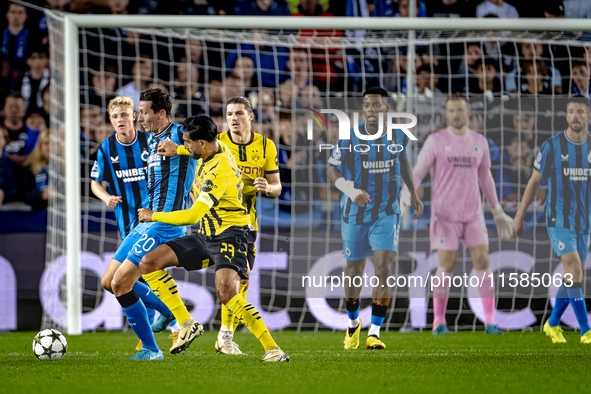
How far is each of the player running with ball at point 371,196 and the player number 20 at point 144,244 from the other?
5.93 feet

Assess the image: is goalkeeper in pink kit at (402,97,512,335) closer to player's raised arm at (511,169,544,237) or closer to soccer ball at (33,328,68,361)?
player's raised arm at (511,169,544,237)

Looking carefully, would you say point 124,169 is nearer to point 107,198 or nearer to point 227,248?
point 107,198

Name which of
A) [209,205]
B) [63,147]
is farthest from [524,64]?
[63,147]

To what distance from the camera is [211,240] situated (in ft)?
14.2

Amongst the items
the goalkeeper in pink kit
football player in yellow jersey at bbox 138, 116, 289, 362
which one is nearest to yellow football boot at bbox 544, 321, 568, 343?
the goalkeeper in pink kit

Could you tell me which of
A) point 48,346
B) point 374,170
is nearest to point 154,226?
point 48,346

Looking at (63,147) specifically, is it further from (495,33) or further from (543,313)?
(543,313)

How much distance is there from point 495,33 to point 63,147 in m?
4.54

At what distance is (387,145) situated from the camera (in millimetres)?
5617

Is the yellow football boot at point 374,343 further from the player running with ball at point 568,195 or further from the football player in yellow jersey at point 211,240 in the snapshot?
the player running with ball at point 568,195

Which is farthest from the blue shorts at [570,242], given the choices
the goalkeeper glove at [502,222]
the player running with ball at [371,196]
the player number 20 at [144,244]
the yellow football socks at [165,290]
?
the player number 20 at [144,244]

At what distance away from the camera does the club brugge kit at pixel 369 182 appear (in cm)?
553

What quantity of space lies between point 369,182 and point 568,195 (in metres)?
1.84

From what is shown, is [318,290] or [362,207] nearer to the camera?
[362,207]
